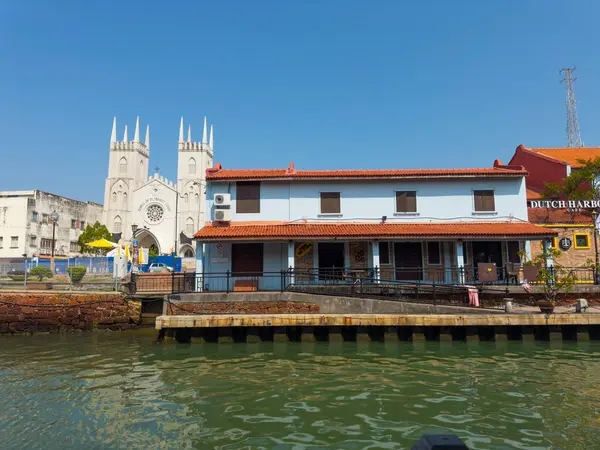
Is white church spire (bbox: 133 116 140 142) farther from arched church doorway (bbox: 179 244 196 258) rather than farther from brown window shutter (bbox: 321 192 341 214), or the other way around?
brown window shutter (bbox: 321 192 341 214)

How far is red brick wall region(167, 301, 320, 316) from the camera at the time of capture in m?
16.6

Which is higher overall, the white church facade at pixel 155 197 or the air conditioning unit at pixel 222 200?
the white church facade at pixel 155 197

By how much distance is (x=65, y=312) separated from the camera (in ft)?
60.0

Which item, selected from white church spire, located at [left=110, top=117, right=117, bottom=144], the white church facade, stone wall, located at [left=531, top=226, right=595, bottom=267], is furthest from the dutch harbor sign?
white church spire, located at [left=110, top=117, right=117, bottom=144]

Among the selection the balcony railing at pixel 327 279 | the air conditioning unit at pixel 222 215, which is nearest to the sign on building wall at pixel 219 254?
the balcony railing at pixel 327 279

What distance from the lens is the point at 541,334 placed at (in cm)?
1480

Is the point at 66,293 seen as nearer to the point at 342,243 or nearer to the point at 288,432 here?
the point at 342,243

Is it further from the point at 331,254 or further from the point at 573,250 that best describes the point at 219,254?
the point at 573,250

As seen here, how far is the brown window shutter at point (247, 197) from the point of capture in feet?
72.9

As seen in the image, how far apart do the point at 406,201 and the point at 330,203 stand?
4.33m

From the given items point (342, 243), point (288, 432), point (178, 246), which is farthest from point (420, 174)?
point (178, 246)

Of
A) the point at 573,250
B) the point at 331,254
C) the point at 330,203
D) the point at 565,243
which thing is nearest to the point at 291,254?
the point at 331,254

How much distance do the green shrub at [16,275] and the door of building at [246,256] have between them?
54.4 ft

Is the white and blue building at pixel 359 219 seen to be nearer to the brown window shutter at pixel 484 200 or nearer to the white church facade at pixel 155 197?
the brown window shutter at pixel 484 200
